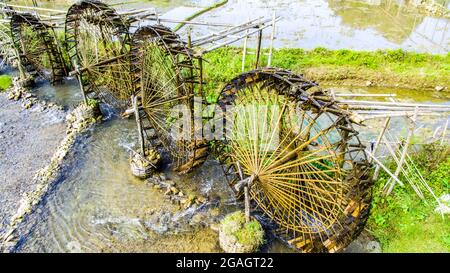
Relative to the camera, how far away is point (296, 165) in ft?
21.8

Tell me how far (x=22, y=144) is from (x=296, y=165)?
31.3 ft

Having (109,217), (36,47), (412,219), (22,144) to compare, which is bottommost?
(109,217)

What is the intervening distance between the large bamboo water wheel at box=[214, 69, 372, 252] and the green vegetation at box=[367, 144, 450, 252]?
108cm

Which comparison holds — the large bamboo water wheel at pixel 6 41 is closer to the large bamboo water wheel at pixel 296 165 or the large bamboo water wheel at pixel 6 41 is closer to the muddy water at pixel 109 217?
the muddy water at pixel 109 217

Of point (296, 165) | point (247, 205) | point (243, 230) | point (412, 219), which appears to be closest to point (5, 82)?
point (247, 205)

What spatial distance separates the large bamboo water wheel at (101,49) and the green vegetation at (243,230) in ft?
20.5

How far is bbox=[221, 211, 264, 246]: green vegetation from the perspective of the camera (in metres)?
6.53

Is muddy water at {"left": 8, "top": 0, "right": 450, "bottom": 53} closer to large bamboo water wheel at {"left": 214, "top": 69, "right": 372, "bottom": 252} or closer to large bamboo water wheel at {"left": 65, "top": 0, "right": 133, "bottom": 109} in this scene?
large bamboo water wheel at {"left": 65, "top": 0, "right": 133, "bottom": 109}

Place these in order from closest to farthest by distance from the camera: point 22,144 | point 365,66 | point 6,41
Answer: point 22,144
point 365,66
point 6,41

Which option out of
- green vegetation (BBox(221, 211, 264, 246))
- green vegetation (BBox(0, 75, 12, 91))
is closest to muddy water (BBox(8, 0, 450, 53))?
green vegetation (BBox(0, 75, 12, 91))

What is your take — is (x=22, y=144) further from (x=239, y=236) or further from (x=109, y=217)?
(x=239, y=236)

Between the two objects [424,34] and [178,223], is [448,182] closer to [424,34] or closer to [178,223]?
[178,223]

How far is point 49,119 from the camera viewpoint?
11789 millimetres

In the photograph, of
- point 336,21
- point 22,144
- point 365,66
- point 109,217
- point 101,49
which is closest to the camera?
point 109,217
